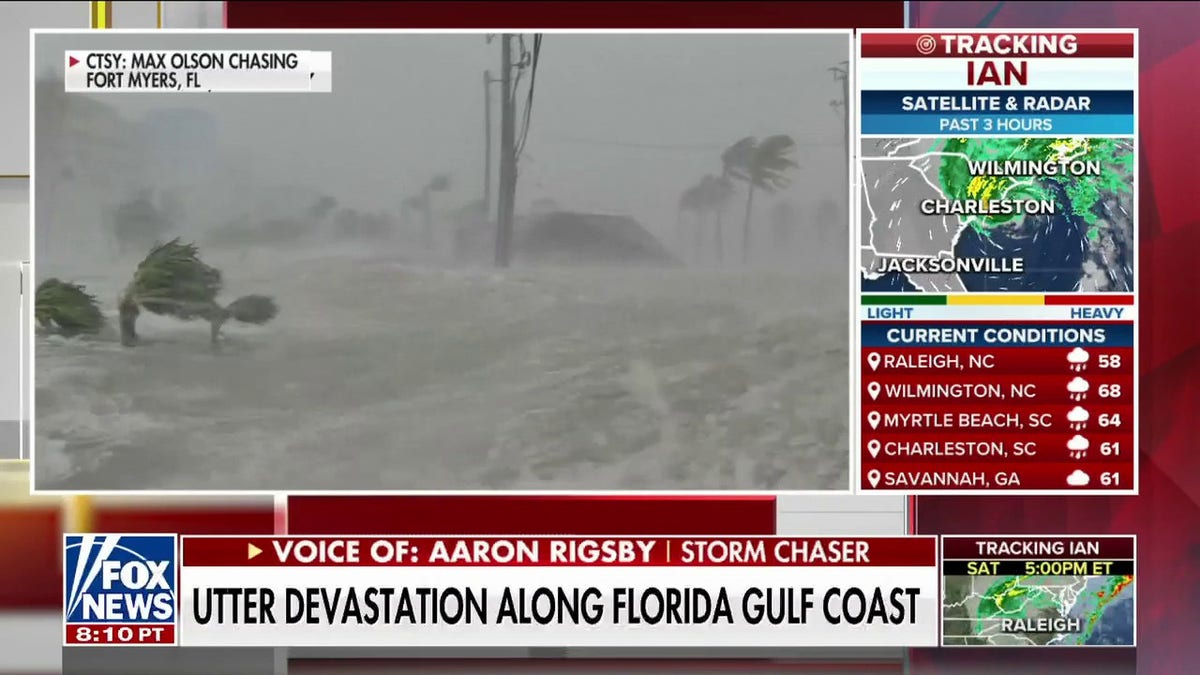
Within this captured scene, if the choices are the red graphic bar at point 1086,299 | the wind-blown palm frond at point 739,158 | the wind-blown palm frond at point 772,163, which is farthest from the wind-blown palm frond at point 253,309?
the red graphic bar at point 1086,299

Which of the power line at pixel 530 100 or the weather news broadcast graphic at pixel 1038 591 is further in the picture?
the weather news broadcast graphic at pixel 1038 591

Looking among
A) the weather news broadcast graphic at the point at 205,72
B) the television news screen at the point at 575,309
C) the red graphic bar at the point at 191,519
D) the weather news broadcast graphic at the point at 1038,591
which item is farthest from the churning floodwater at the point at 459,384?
the weather news broadcast graphic at the point at 1038,591

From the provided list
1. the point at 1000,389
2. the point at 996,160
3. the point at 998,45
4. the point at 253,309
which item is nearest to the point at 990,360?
the point at 1000,389

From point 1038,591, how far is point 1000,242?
67.9 inches

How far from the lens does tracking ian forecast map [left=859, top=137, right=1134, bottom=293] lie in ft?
17.2

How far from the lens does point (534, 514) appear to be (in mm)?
5352

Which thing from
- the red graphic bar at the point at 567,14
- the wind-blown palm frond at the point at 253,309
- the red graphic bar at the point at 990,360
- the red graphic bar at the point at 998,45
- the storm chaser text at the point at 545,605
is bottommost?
Result: the storm chaser text at the point at 545,605

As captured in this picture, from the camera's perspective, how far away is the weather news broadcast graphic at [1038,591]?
5.40 metres

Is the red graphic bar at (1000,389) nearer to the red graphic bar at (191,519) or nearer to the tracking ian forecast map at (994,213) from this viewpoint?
the tracking ian forecast map at (994,213)

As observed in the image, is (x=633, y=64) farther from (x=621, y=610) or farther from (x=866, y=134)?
(x=621, y=610)

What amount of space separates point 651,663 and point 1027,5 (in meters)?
3.75

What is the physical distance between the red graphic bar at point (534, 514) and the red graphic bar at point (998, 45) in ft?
7.37

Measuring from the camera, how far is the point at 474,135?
17.2 ft

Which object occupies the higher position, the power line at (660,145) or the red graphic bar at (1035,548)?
the power line at (660,145)
